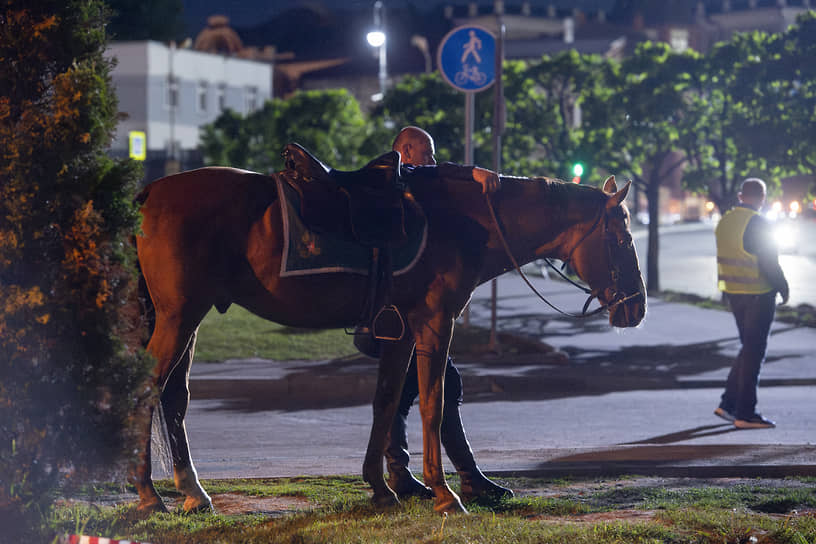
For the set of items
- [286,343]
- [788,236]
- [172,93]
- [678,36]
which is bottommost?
[286,343]

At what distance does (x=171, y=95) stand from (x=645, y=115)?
A: 47730 millimetres

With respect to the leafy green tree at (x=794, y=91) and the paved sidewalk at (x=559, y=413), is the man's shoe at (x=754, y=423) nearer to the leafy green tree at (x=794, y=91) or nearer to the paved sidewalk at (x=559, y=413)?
the paved sidewalk at (x=559, y=413)

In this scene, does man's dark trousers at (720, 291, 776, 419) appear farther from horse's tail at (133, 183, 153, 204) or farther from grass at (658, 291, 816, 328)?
grass at (658, 291, 816, 328)

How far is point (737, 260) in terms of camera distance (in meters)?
10.8

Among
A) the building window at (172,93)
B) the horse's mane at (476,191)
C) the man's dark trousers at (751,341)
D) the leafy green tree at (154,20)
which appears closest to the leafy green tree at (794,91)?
the man's dark trousers at (751,341)

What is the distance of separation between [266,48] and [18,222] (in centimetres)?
9050

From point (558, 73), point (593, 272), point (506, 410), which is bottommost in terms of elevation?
point (506, 410)

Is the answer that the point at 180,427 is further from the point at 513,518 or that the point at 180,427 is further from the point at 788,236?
the point at 788,236

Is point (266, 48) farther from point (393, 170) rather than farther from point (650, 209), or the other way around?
point (393, 170)

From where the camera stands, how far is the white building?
6862 centimetres

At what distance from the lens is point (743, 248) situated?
10.8 meters

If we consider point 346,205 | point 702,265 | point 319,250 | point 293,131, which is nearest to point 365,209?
point 346,205

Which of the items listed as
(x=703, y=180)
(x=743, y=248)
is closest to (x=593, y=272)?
(x=743, y=248)

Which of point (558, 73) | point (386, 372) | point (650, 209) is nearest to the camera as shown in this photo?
→ point (386, 372)
